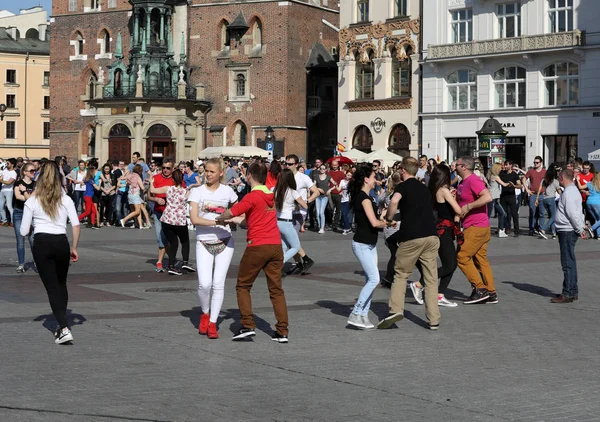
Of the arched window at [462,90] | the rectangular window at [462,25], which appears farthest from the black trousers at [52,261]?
the rectangular window at [462,25]

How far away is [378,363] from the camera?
10.3 m

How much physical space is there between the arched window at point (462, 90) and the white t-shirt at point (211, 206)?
145 feet

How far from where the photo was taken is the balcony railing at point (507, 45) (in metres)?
50.8

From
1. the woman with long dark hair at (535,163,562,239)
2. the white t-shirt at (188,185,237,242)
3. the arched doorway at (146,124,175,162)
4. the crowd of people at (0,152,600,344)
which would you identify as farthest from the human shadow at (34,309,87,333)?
the arched doorway at (146,124,175,162)

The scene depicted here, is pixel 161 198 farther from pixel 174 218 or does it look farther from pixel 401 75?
pixel 401 75

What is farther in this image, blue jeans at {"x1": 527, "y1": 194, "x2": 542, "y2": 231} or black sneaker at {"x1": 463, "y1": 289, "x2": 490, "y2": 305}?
blue jeans at {"x1": 527, "y1": 194, "x2": 542, "y2": 231}

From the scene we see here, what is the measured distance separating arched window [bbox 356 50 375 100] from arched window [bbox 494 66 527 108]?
26.0 feet

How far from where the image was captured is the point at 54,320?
1273 cm

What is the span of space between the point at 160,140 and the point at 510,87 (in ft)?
66.0

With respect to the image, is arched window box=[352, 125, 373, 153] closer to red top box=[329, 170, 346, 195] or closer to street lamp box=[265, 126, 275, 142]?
street lamp box=[265, 126, 275, 142]

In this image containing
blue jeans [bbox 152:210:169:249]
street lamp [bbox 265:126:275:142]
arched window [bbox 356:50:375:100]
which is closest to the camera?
blue jeans [bbox 152:210:169:249]

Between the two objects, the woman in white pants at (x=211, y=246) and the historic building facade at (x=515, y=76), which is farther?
the historic building facade at (x=515, y=76)

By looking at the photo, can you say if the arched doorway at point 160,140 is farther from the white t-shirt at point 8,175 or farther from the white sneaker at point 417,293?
the white sneaker at point 417,293

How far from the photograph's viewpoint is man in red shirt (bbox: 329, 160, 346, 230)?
31359 millimetres
